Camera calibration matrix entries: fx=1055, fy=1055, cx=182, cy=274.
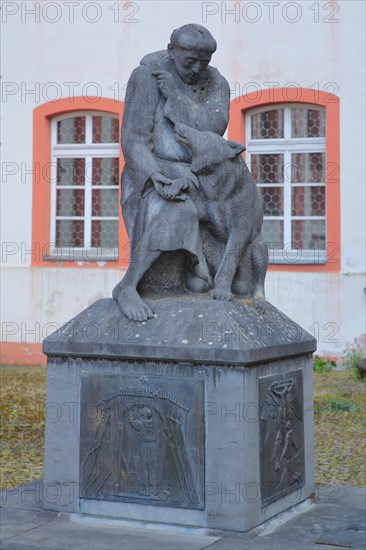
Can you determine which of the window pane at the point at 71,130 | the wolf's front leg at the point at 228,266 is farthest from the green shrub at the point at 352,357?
the wolf's front leg at the point at 228,266

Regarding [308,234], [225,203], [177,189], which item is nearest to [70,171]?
[308,234]

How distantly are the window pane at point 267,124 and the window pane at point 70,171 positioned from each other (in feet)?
Result: 8.18

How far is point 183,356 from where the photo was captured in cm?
492

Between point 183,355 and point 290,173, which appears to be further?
point 290,173

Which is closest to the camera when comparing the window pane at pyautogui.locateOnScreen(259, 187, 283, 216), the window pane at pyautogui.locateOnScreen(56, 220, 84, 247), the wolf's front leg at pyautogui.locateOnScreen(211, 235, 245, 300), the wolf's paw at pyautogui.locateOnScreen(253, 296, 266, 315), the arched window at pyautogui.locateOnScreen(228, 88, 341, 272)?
the wolf's front leg at pyautogui.locateOnScreen(211, 235, 245, 300)

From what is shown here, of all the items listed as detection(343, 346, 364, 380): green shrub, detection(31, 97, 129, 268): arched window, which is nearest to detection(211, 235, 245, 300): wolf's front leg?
detection(343, 346, 364, 380): green shrub

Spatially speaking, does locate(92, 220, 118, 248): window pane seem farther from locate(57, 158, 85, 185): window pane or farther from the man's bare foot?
the man's bare foot

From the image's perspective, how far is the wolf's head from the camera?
17.1ft

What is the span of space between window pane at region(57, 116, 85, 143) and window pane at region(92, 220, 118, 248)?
1.18 m

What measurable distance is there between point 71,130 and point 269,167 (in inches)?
111

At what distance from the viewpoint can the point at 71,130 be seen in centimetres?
1463

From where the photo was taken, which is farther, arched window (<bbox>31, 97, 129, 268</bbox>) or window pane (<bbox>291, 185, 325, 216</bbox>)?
arched window (<bbox>31, 97, 129, 268</bbox>)

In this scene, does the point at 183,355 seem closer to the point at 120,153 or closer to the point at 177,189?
the point at 177,189

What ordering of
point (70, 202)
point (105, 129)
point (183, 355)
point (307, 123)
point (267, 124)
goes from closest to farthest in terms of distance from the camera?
point (183, 355) < point (307, 123) < point (267, 124) < point (105, 129) < point (70, 202)
